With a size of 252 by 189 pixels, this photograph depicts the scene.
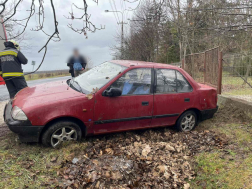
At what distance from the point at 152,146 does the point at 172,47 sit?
63.6 feet

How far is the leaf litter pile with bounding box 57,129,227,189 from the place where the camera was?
2.55 m

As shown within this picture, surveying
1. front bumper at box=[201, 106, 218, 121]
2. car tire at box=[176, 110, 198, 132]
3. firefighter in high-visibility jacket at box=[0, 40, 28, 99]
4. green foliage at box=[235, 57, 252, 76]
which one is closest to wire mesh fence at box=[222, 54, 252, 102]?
green foliage at box=[235, 57, 252, 76]

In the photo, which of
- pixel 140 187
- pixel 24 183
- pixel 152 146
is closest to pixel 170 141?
pixel 152 146

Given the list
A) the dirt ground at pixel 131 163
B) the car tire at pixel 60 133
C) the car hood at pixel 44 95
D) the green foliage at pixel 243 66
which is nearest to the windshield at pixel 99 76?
the car hood at pixel 44 95

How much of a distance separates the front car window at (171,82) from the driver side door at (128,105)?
0.20 metres

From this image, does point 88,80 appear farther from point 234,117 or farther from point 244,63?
point 244,63

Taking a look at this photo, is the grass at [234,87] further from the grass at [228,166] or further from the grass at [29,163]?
the grass at [29,163]

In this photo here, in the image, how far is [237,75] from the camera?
6.58 metres

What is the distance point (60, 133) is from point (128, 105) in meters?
1.30

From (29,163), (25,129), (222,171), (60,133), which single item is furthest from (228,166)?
(25,129)

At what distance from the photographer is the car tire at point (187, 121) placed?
4314mm

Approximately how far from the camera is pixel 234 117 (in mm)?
4941

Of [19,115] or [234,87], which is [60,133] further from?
[234,87]

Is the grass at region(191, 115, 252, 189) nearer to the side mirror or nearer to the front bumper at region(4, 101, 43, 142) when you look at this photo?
the side mirror
